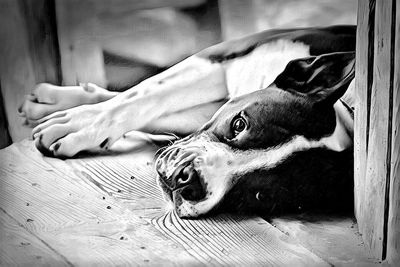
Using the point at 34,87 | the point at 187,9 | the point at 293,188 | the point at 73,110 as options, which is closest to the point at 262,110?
the point at 293,188

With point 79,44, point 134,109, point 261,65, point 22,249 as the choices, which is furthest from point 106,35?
point 22,249

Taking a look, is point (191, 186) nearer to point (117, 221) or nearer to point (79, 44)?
point (117, 221)

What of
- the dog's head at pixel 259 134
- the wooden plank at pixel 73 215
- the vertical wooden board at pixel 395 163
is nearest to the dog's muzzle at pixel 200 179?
the dog's head at pixel 259 134

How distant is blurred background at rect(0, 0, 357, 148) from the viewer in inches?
88.0

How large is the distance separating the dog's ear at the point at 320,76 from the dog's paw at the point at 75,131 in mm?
585

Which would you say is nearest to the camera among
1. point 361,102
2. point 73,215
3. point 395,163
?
point 395,163

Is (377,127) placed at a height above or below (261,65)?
below

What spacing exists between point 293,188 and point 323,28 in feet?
1.73

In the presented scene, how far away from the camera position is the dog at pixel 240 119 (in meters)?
2.18

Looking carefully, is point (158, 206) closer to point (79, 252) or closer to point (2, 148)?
point (79, 252)

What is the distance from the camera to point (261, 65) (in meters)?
2.24

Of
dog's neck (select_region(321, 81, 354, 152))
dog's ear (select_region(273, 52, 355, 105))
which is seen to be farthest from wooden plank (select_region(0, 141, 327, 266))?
dog's ear (select_region(273, 52, 355, 105))

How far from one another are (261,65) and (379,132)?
470 millimetres

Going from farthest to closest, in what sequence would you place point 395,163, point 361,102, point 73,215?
point 73,215, point 361,102, point 395,163
